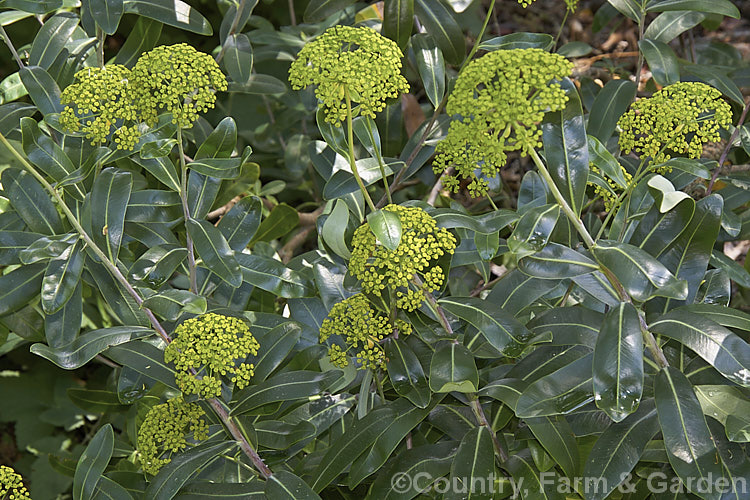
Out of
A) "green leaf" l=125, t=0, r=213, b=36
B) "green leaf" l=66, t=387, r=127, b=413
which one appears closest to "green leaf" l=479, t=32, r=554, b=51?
"green leaf" l=125, t=0, r=213, b=36

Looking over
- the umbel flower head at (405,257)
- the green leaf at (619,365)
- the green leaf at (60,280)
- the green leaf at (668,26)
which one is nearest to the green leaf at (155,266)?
the green leaf at (60,280)

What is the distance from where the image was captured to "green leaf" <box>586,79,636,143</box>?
6.09ft

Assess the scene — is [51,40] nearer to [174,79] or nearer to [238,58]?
[238,58]

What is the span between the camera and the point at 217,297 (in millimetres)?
1798

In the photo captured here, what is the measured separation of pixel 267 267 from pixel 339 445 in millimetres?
441

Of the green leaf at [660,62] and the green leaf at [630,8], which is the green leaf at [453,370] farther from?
the green leaf at [630,8]

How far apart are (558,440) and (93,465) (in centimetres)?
86

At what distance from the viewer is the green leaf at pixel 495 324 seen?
4.02 feet

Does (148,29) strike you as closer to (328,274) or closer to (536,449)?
(328,274)

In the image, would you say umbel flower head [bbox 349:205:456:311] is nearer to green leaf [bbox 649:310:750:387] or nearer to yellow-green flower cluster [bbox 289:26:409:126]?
yellow-green flower cluster [bbox 289:26:409:126]

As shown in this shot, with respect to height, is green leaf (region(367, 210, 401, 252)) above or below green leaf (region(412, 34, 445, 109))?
above

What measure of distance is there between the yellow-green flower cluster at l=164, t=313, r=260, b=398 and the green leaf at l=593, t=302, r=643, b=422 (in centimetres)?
59

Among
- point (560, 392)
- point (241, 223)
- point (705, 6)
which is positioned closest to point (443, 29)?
point (705, 6)

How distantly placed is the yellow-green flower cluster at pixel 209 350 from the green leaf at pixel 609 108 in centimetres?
109
